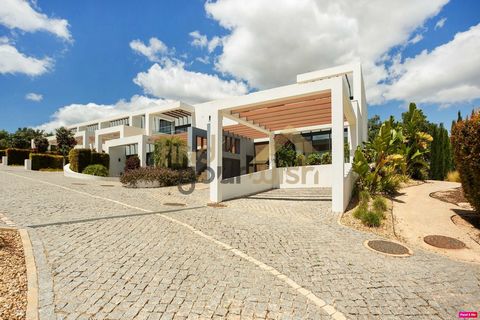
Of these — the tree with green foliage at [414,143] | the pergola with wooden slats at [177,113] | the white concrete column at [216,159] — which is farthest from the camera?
the pergola with wooden slats at [177,113]

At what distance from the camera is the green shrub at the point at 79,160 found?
2443cm

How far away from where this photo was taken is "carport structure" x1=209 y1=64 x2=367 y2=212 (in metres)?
9.51

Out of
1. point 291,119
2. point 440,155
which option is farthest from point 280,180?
point 440,155

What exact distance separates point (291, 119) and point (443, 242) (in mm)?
10030

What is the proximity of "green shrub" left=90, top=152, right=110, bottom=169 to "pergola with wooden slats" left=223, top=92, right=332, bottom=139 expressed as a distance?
60.0ft

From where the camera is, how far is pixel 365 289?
421cm

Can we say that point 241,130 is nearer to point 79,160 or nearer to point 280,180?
point 280,180

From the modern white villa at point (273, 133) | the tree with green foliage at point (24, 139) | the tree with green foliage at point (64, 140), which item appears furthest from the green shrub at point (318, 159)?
the tree with green foliage at point (24, 139)

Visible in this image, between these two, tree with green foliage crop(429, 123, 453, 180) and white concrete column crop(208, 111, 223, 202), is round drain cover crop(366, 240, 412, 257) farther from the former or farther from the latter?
tree with green foliage crop(429, 123, 453, 180)

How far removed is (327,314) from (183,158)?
1971 cm

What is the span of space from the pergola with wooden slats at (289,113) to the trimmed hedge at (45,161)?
25665 mm

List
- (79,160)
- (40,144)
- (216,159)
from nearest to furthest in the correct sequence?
(216,159) < (79,160) < (40,144)

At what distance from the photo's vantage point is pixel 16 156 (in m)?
33.2

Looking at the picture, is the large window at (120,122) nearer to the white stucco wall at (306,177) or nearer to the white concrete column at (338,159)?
the white stucco wall at (306,177)
